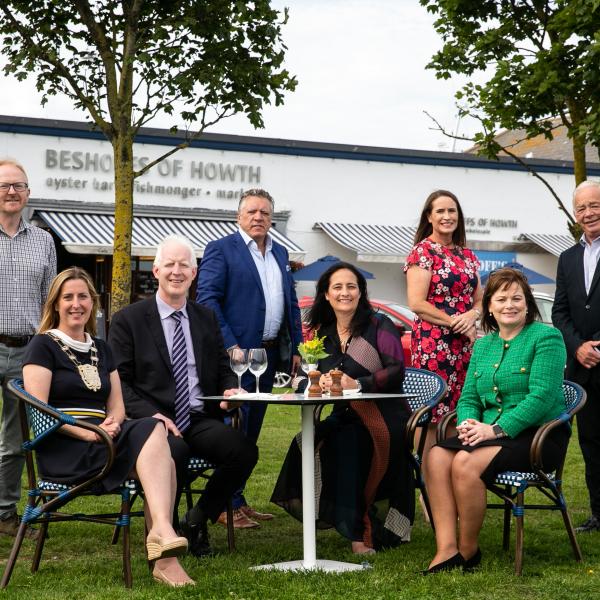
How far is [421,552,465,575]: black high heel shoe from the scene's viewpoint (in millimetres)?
5203

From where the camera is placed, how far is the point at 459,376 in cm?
656

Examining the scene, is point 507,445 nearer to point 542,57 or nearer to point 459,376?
point 459,376

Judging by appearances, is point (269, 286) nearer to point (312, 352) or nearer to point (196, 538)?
point (312, 352)

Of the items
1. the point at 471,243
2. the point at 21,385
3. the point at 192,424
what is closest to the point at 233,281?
the point at 192,424

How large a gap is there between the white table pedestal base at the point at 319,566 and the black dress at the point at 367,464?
16.0 inches

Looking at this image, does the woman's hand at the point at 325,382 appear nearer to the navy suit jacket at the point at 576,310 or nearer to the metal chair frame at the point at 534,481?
the metal chair frame at the point at 534,481

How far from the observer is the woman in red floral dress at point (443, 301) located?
6492 millimetres

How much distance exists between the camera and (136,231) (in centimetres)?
2269

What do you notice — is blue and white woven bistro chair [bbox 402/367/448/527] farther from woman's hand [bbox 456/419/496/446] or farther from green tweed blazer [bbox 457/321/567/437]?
woman's hand [bbox 456/419/496/446]

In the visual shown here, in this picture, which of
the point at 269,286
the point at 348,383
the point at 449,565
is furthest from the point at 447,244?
the point at 449,565

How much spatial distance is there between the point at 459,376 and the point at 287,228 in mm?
18986

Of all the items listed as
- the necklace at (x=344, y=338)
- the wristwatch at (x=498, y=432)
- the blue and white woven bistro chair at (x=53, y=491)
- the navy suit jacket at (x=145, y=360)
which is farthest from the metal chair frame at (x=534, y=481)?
the blue and white woven bistro chair at (x=53, y=491)

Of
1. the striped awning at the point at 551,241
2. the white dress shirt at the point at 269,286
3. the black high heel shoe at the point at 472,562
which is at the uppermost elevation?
the striped awning at the point at 551,241

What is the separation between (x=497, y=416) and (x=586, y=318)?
1175 millimetres
